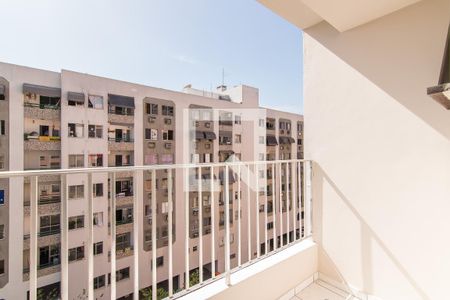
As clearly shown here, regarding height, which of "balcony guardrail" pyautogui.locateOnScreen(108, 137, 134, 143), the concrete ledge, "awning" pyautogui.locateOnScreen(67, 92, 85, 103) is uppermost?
"awning" pyautogui.locateOnScreen(67, 92, 85, 103)

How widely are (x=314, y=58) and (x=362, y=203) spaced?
4.45ft

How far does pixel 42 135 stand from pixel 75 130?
1288mm

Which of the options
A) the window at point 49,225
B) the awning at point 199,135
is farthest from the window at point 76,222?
the awning at point 199,135

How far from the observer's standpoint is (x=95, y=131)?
11.3 meters

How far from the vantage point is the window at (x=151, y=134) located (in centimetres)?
1272

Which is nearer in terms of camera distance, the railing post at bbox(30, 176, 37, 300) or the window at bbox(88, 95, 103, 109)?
the railing post at bbox(30, 176, 37, 300)

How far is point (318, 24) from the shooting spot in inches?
81.4

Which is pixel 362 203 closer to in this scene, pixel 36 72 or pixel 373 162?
pixel 373 162

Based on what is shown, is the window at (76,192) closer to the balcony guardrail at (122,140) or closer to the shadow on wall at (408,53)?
the balcony guardrail at (122,140)

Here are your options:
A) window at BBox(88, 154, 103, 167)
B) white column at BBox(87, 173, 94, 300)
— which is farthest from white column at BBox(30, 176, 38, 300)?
window at BBox(88, 154, 103, 167)

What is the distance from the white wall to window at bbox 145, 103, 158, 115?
1177 centimetres

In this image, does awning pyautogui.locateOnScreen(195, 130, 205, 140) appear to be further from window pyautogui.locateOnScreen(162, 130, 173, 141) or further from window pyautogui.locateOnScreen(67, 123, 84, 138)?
window pyautogui.locateOnScreen(67, 123, 84, 138)

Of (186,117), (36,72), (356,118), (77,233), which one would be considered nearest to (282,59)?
(356,118)

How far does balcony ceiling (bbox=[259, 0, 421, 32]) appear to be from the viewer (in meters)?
1.52
